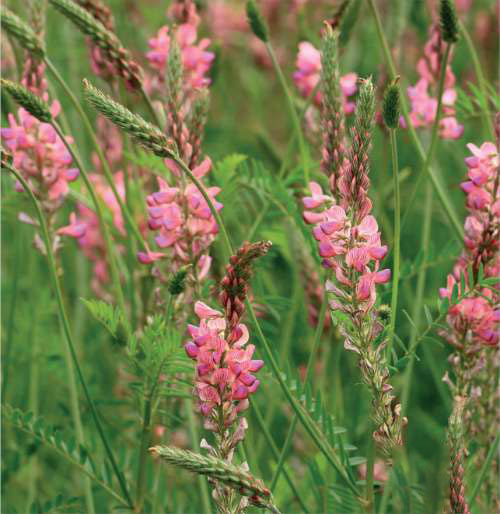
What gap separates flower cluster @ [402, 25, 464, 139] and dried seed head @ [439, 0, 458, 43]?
0.29m

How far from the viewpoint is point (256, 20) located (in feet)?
5.42

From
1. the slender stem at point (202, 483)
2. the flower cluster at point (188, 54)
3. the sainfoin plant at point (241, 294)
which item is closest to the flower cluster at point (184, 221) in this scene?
the sainfoin plant at point (241, 294)

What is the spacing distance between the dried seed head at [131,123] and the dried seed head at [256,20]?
559mm

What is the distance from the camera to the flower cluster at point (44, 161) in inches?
59.5

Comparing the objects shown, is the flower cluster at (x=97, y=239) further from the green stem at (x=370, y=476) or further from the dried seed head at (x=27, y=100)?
the green stem at (x=370, y=476)

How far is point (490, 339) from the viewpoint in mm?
1263

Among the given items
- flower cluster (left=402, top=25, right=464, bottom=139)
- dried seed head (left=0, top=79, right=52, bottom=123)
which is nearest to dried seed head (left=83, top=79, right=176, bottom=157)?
dried seed head (left=0, top=79, right=52, bottom=123)

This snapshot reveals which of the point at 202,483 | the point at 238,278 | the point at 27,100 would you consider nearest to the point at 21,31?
the point at 27,100

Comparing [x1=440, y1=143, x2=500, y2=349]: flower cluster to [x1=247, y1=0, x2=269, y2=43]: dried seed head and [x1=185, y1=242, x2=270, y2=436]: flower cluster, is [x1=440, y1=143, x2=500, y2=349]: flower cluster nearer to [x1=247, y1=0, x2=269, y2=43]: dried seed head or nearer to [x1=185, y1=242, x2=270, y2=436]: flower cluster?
[x1=185, y1=242, x2=270, y2=436]: flower cluster

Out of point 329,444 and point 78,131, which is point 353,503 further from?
point 78,131

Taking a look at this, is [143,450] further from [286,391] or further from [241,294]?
[241,294]

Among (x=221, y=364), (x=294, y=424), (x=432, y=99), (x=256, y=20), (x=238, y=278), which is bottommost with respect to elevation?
(x=294, y=424)

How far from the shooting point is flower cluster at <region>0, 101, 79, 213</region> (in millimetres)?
1511

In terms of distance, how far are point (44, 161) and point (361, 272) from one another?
633 millimetres
